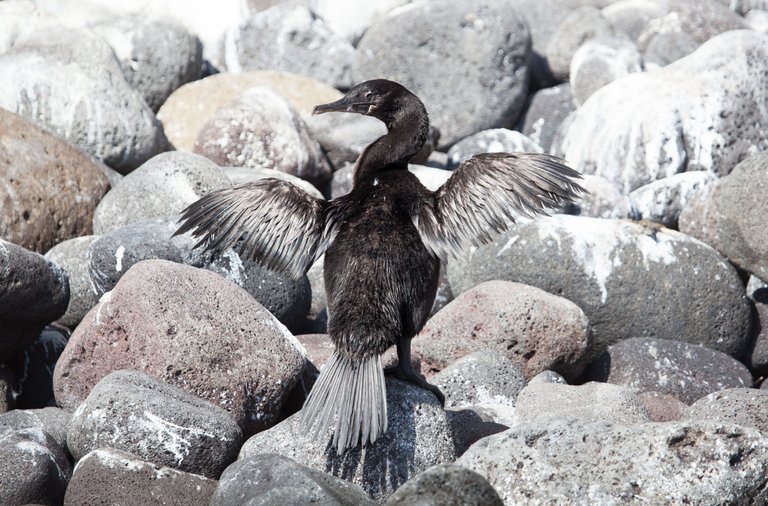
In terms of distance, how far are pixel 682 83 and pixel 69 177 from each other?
573 centimetres

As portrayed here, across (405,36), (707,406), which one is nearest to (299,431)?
(707,406)

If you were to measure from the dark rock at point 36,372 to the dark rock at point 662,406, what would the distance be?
12.3 feet

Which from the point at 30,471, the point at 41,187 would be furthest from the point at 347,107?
the point at 41,187

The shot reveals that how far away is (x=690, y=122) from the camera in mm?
10867

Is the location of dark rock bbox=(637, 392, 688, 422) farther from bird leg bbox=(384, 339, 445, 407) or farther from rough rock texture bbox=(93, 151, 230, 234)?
rough rock texture bbox=(93, 151, 230, 234)

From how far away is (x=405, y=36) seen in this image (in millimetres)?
13055

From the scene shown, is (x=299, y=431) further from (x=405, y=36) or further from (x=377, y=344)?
(x=405, y=36)

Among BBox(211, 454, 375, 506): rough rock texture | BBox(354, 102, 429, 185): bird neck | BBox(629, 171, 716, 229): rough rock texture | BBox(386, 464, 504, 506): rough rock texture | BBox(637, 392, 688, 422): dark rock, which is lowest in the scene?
BBox(629, 171, 716, 229): rough rock texture

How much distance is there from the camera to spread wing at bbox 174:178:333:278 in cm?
590

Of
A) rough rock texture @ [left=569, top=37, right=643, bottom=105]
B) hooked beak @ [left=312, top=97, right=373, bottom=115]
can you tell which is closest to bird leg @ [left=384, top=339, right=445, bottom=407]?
hooked beak @ [left=312, top=97, right=373, bottom=115]

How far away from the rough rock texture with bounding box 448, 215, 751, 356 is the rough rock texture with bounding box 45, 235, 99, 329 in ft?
9.30

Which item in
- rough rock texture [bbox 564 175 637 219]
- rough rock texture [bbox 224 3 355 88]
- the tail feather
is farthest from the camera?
rough rock texture [bbox 224 3 355 88]

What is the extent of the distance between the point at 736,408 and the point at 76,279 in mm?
4564

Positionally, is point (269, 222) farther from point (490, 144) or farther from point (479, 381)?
point (490, 144)
